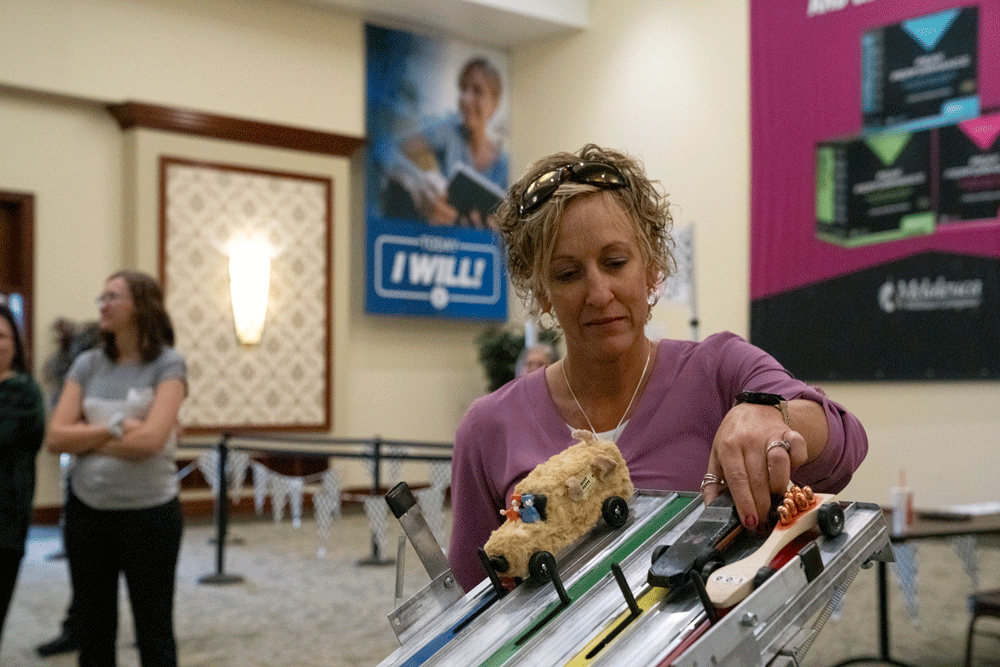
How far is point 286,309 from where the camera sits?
10359 millimetres

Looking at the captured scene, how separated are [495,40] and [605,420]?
36.3 ft

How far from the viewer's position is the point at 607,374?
1.44 metres

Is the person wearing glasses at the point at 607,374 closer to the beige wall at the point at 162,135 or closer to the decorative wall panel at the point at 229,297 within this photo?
the decorative wall panel at the point at 229,297

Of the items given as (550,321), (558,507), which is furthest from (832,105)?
(558,507)

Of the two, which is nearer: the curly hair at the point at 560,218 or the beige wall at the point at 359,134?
the curly hair at the point at 560,218

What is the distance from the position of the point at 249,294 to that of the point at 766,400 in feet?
20.9

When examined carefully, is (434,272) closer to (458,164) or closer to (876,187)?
(458,164)

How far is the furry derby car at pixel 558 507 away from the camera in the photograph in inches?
41.6

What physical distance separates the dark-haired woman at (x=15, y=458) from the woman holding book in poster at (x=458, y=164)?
771cm

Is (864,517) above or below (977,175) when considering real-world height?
below

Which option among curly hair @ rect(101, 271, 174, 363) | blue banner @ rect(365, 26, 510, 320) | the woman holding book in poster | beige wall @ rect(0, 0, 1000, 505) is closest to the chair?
curly hair @ rect(101, 271, 174, 363)

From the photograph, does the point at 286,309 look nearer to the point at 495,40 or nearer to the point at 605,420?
the point at 495,40

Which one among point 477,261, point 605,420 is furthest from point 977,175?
point 605,420

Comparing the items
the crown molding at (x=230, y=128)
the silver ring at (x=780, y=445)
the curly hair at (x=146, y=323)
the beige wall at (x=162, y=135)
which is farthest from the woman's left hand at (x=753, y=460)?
the crown molding at (x=230, y=128)
